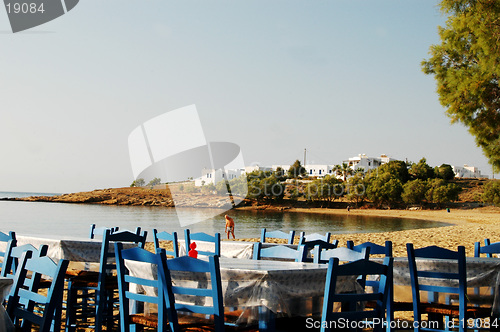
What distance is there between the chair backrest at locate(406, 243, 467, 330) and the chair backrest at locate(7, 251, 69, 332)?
2139 mm

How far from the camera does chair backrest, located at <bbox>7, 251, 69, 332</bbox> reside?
2303 millimetres

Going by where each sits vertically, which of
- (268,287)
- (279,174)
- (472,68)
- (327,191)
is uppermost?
(279,174)

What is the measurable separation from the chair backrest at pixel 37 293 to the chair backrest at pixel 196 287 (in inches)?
20.3

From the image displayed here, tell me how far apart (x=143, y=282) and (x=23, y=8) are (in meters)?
8.11

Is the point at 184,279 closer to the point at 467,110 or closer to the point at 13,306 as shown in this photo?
the point at 13,306

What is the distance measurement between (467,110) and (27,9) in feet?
26.4

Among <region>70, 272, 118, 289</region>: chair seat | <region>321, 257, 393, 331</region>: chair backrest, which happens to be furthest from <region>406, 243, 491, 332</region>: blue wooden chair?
<region>70, 272, 118, 289</region>: chair seat

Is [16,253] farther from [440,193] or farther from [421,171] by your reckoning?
[421,171]

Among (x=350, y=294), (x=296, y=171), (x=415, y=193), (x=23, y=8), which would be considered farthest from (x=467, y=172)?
(x=350, y=294)

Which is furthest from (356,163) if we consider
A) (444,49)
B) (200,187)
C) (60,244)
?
(60,244)

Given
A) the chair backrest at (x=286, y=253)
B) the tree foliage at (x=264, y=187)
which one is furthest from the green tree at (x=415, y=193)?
the chair backrest at (x=286, y=253)

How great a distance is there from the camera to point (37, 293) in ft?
8.09

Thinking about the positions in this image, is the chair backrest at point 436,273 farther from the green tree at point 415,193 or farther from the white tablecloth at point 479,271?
the green tree at point 415,193

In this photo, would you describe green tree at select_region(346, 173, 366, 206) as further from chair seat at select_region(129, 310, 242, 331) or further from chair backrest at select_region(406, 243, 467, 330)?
chair seat at select_region(129, 310, 242, 331)
